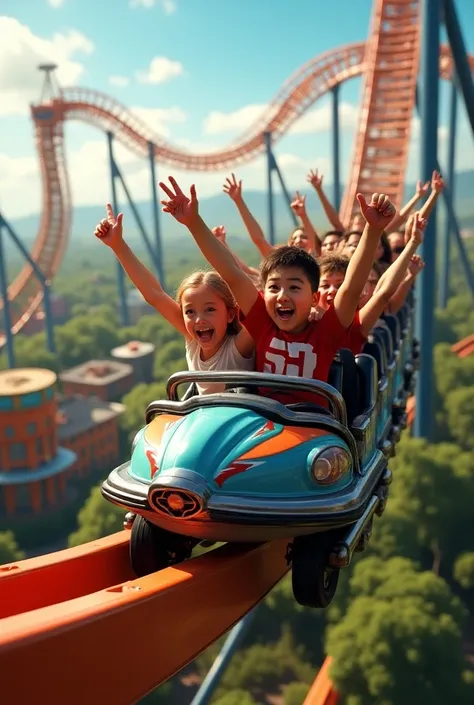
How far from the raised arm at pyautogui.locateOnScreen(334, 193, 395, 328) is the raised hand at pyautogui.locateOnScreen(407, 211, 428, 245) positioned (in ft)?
2.27

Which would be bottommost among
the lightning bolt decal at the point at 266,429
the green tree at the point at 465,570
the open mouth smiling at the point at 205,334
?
the green tree at the point at 465,570

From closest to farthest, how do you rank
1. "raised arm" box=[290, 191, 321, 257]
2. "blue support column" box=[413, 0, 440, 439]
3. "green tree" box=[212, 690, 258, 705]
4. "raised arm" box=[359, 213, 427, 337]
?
1. "raised arm" box=[359, 213, 427, 337]
2. "raised arm" box=[290, 191, 321, 257]
3. "blue support column" box=[413, 0, 440, 439]
4. "green tree" box=[212, 690, 258, 705]

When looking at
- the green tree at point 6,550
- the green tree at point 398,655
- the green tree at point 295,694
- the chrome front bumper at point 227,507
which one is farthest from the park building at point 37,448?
the chrome front bumper at point 227,507

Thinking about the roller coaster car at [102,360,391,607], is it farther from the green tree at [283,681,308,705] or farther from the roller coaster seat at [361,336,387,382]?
the green tree at [283,681,308,705]

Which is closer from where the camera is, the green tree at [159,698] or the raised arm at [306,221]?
the raised arm at [306,221]

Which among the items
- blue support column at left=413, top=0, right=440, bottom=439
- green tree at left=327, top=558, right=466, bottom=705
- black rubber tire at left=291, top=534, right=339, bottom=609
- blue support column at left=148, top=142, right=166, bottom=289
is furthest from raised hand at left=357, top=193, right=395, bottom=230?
blue support column at left=148, top=142, right=166, bottom=289

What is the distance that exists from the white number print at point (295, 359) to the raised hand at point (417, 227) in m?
0.81

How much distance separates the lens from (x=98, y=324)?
1024 inches

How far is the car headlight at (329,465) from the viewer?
1686 millimetres

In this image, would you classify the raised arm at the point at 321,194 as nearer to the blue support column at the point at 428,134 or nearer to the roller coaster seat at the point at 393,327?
the roller coaster seat at the point at 393,327

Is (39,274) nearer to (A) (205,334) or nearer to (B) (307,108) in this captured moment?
(B) (307,108)

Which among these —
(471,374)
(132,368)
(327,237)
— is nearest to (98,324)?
(132,368)

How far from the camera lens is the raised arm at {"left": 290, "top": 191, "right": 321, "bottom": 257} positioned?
3498 mm

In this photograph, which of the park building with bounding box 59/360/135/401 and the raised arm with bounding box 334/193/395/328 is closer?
the raised arm with bounding box 334/193/395/328
